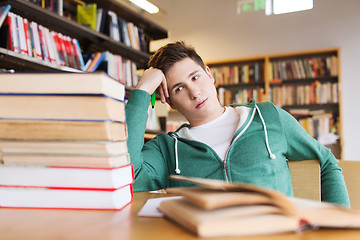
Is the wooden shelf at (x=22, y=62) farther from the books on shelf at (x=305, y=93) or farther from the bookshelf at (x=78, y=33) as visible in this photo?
the books on shelf at (x=305, y=93)

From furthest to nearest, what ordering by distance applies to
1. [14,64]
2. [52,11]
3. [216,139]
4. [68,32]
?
[68,32]
[52,11]
[14,64]
[216,139]

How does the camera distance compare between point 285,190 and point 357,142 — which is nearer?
point 285,190

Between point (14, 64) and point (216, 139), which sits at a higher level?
point (14, 64)

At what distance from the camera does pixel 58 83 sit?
563 mm

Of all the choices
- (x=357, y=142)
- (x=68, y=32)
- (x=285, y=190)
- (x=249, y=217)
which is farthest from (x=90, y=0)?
(x=357, y=142)

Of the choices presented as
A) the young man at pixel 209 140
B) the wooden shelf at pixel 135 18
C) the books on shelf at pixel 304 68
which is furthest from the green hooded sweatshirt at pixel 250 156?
the books on shelf at pixel 304 68

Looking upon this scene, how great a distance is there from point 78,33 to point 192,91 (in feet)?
6.07

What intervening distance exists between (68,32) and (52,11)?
312mm

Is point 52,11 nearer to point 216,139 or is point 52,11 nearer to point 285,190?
point 216,139

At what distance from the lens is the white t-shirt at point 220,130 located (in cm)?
116

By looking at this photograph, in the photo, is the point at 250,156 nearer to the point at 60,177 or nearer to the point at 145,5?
the point at 60,177

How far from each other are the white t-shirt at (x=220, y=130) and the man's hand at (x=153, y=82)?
0.18 metres

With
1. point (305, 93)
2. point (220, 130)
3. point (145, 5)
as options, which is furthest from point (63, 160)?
point (305, 93)

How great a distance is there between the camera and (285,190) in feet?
3.42
